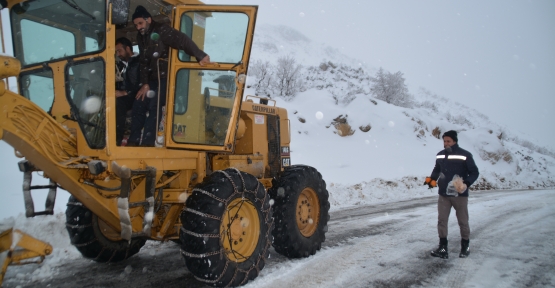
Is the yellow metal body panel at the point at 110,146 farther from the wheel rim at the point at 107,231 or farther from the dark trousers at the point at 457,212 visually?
the dark trousers at the point at 457,212

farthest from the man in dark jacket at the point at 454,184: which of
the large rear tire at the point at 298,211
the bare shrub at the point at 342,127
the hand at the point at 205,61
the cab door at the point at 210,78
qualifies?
the bare shrub at the point at 342,127

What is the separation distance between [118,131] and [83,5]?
120 cm

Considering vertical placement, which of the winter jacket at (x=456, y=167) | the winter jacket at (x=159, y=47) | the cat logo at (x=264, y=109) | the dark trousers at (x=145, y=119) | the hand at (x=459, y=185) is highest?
the winter jacket at (x=159, y=47)

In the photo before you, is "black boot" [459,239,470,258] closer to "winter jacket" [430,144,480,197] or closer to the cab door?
"winter jacket" [430,144,480,197]

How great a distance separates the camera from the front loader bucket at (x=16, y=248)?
293 cm

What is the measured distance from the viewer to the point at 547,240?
5641 mm

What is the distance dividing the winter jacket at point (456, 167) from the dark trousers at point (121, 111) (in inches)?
159

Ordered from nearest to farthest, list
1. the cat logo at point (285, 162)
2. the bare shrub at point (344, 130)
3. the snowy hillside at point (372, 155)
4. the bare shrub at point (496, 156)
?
the cat logo at point (285, 162) < the snowy hillside at point (372, 155) < the bare shrub at point (344, 130) < the bare shrub at point (496, 156)

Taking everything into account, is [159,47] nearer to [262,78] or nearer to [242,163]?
[242,163]

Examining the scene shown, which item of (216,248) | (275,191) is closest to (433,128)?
(275,191)

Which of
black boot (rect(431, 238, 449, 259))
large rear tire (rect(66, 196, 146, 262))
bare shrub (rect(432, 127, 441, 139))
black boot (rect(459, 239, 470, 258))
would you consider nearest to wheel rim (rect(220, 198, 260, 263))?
large rear tire (rect(66, 196, 146, 262))

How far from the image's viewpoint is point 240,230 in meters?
3.83

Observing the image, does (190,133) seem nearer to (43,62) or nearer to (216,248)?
(216,248)

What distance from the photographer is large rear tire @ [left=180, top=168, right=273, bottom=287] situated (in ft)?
10.8
